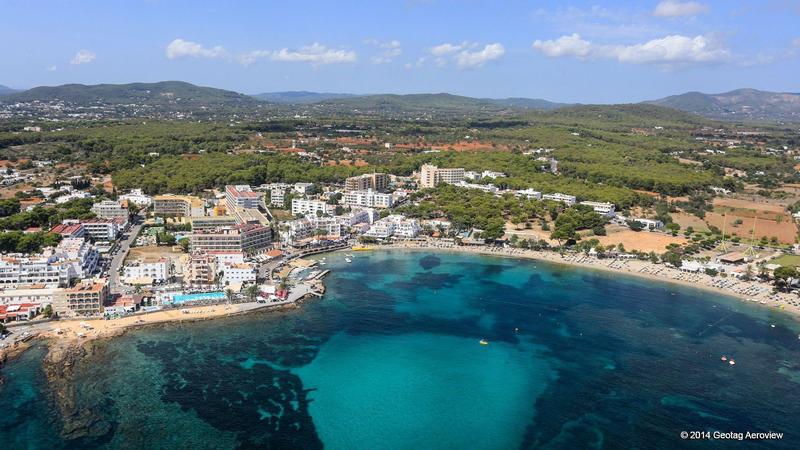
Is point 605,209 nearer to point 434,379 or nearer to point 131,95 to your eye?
point 434,379

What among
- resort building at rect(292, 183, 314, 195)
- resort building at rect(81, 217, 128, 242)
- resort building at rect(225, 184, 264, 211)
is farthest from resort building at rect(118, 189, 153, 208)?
resort building at rect(292, 183, 314, 195)

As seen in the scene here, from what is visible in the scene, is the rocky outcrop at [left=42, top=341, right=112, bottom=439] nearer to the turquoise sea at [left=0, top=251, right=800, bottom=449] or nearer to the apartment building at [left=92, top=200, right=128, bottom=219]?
the turquoise sea at [left=0, top=251, right=800, bottom=449]

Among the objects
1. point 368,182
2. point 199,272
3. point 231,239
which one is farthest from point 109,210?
point 368,182

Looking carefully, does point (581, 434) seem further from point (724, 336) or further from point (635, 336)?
point (724, 336)

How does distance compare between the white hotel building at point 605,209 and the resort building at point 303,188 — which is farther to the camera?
the resort building at point 303,188

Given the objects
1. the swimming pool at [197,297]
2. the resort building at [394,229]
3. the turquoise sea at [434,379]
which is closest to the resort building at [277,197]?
the resort building at [394,229]

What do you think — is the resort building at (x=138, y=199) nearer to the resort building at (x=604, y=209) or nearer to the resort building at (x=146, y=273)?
the resort building at (x=146, y=273)
